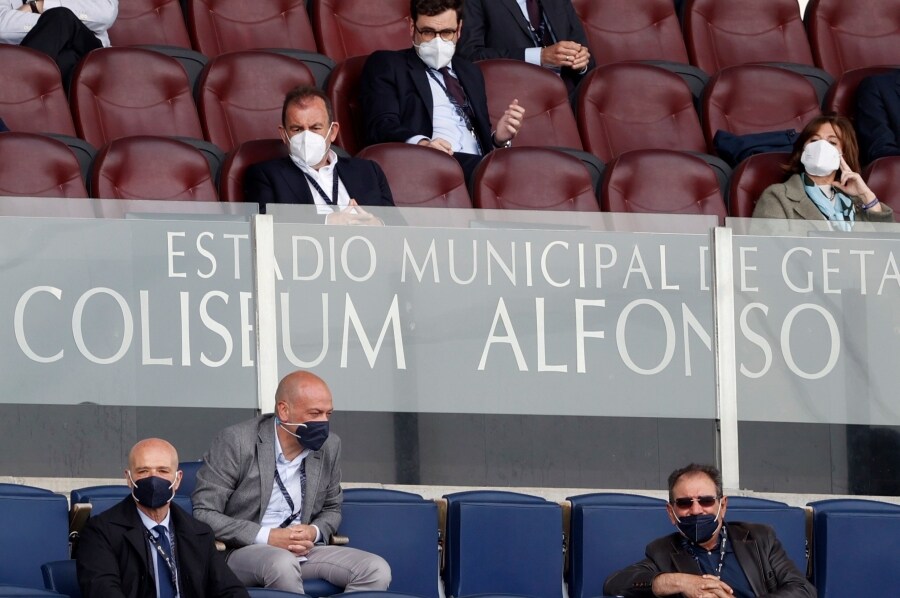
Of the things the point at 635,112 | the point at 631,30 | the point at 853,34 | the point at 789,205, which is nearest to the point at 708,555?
the point at 789,205

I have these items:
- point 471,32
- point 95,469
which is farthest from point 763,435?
point 471,32

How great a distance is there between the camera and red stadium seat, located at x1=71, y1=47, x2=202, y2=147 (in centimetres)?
561

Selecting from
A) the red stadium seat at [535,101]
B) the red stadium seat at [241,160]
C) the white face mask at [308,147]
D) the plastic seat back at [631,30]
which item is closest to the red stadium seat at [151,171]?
the red stadium seat at [241,160]

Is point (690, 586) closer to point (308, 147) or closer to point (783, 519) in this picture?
point (783, 519)

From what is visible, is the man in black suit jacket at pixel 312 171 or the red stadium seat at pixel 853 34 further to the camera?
the red stadium seat at pixel 853 34

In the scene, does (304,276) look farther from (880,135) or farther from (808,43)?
(808,43)

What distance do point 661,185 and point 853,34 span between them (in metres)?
1.71

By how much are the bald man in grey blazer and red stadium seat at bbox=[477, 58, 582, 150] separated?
2162 millimetres

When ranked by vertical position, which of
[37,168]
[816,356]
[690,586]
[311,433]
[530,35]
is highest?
[530,35]

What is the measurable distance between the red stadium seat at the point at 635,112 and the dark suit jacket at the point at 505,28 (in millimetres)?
269

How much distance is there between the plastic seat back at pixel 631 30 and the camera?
6.78 m

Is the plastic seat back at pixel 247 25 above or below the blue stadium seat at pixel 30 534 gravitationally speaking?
above

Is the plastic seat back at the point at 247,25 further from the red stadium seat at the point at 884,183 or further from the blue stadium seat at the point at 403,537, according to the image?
the blue stadium seat at the point at 403,537

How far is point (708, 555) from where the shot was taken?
3.92 m
